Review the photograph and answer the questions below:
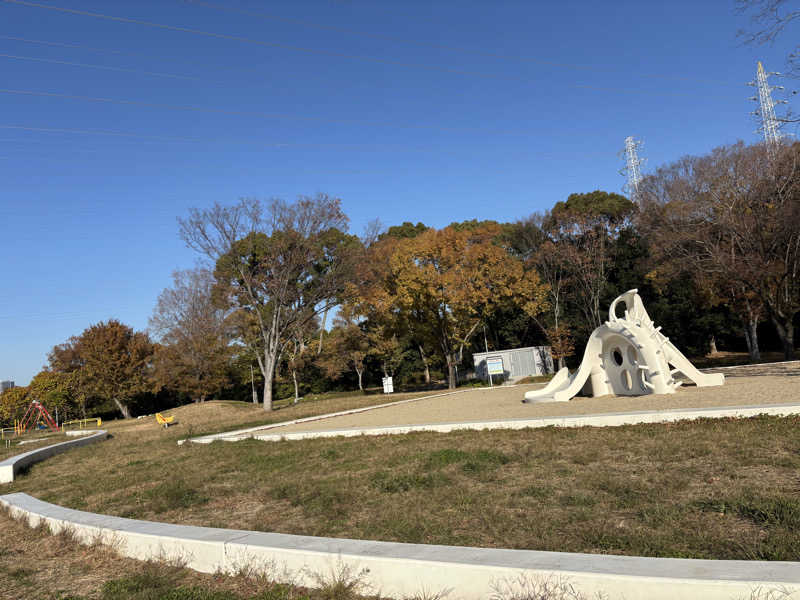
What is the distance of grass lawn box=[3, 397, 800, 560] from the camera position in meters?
3.97

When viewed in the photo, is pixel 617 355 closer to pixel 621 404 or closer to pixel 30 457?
pixel 621 404

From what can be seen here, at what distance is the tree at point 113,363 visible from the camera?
35.8 m

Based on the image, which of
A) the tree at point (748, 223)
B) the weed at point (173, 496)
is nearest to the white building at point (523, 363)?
the tree at point (748, 223)

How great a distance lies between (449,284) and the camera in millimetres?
26594

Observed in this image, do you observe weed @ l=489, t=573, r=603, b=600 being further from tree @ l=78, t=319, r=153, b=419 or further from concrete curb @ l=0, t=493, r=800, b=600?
tree @ l=78, t=319, r=153, b=419

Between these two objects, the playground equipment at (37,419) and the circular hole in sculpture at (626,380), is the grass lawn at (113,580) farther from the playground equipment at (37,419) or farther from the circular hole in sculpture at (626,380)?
the playground equipment at (37,419)

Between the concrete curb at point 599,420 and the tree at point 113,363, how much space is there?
29522 mm

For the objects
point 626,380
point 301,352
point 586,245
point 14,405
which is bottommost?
point 626,380

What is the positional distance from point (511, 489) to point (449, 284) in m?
21.2

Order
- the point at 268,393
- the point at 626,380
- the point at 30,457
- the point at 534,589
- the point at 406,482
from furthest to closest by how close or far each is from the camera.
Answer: the point at 268,393, the point at 626,380, the point at 30,457, the point at 406,482, the point at 534,589

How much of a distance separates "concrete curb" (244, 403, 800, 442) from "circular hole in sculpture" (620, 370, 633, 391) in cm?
524

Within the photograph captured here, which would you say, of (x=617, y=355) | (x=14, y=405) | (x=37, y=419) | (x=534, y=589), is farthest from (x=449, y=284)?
(x=14, y=405)

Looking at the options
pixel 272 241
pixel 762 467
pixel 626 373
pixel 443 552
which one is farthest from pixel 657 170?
pixel 443 552

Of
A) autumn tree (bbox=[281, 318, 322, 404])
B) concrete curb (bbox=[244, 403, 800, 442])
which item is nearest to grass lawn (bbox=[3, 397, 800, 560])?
concrete curb (bbox=[244, 403, 800, 442])
